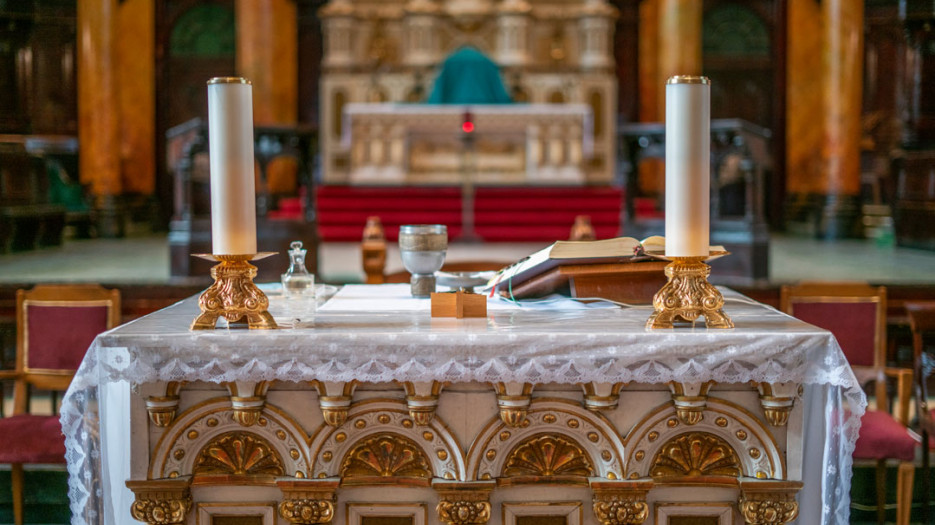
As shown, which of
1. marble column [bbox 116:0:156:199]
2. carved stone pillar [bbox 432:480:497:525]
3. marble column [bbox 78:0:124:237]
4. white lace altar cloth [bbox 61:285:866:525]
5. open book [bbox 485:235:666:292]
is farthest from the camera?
marble column [bbox 116:0:156:199]

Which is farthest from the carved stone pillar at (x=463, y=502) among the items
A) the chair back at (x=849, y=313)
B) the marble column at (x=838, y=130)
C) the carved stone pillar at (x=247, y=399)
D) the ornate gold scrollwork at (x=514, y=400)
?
the marble column at (x=838, y=130)

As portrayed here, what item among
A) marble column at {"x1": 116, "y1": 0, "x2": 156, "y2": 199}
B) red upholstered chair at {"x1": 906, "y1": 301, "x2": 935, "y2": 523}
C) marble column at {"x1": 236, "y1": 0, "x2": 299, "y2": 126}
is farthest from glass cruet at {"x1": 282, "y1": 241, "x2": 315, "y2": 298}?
marble column at {"x1": 116, "y1": 0, "x2": 156, "y2": 199}

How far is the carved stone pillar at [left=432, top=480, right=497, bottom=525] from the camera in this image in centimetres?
196

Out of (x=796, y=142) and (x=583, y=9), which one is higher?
(x=583, y=9)

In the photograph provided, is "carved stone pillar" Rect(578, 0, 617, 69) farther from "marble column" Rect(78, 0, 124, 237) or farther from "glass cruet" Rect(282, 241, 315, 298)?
"glass cruet" Rect(282, 241, 315, 298)

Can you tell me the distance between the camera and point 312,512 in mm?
1951

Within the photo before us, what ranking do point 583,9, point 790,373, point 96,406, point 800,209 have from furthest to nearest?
1. point 583,9
2. point 800,209
3. point 96,406
4. point 790,373

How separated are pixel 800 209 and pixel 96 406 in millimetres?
9808

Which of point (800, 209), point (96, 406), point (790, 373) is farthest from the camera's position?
point (800, 209)

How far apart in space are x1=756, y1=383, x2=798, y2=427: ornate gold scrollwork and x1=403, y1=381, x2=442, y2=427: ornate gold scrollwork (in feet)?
2.05

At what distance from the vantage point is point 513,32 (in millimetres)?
11688

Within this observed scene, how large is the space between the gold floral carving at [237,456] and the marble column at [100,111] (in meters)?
8.76

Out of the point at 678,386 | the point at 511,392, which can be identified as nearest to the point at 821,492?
the point at 678,386

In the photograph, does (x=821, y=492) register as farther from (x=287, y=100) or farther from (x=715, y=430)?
(x=287, y=100)
